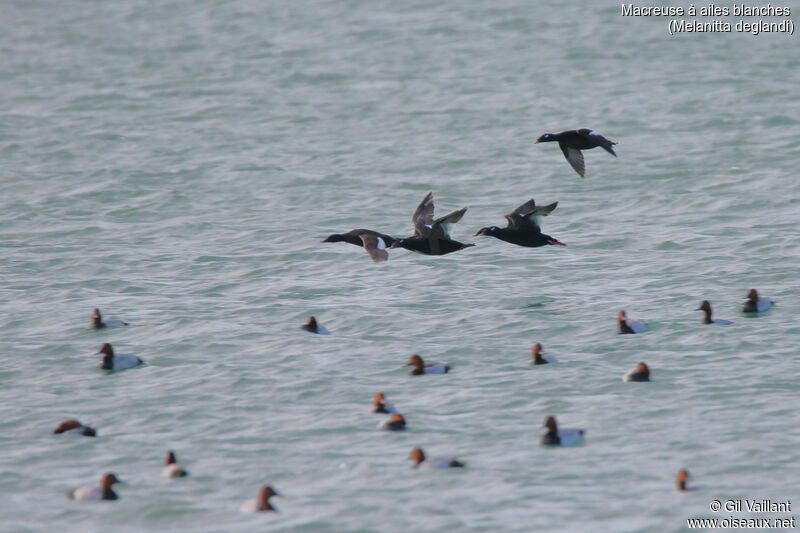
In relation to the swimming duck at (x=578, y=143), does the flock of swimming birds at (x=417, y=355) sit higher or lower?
lower

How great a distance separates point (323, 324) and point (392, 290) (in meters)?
2.55

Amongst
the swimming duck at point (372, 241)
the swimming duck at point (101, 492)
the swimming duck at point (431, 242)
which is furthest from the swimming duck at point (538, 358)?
the swimming duck at point (101, 492)

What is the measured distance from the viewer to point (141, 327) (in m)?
22.8

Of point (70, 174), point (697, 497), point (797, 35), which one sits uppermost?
point (797, 35)

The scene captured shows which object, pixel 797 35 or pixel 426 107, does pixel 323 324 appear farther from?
pixel 797 35

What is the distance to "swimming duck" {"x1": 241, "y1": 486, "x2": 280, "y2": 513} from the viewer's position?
14.9m

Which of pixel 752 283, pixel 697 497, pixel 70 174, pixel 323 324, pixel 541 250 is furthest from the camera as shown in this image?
pixel 70 174

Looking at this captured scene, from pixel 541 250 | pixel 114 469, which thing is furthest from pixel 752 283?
pixel 114 469

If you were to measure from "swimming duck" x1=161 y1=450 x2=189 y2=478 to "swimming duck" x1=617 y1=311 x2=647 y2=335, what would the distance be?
8.05 meters

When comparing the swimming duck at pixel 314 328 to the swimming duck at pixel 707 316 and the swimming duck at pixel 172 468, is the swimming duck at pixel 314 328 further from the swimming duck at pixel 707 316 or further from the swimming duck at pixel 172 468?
the swimming duck at pixel 707 316

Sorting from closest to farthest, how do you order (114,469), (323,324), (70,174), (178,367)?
1. (114,469)
2. (178,367)
3. (323,324)
4. (70,174)

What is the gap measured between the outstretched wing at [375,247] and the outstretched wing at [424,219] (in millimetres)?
1194

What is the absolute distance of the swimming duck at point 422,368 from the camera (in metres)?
19.7

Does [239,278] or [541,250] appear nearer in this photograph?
[239,278]
